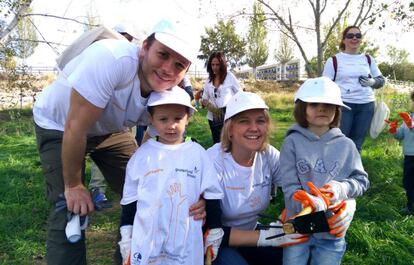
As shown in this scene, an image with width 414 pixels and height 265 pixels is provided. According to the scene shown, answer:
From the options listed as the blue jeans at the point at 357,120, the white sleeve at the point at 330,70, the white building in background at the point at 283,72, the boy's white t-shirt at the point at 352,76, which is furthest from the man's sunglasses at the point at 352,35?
the white building in background at the point at 283,72

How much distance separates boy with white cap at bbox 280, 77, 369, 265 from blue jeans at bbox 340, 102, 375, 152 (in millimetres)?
2279

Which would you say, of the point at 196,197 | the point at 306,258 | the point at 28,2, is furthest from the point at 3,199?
the point at 306,258

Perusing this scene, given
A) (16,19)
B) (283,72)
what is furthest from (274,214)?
(283,72)

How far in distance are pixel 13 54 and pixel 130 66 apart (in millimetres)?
5317

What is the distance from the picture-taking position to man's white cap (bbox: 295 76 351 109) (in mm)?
2270

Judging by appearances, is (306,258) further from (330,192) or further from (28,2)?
(28,2)

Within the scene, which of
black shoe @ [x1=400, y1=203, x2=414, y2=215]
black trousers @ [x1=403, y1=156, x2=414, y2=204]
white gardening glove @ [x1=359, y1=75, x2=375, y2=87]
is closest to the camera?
black shoe @ [x1=400, y1=203, x2=414, y2=215]

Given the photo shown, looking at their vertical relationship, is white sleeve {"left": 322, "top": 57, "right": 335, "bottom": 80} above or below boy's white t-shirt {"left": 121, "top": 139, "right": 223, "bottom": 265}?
above

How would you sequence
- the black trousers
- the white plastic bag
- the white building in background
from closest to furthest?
the black trousers → the white plastic bag → the white building in background

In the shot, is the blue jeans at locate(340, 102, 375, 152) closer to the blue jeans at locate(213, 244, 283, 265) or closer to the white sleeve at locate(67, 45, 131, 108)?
the blue jeans at locate(213, 244, 283, 265)

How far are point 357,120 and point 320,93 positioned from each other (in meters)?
2.52


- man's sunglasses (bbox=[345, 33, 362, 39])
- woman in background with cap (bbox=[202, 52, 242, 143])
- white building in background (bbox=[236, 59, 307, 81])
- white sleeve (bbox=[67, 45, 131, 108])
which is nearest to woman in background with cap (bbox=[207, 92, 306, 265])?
white sleeve (bbox=[67, 45, 131, 108])

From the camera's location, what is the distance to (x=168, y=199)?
6.84 feet

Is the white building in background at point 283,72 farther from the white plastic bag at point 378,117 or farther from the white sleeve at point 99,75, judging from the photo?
the white sleeve at point 99,75
